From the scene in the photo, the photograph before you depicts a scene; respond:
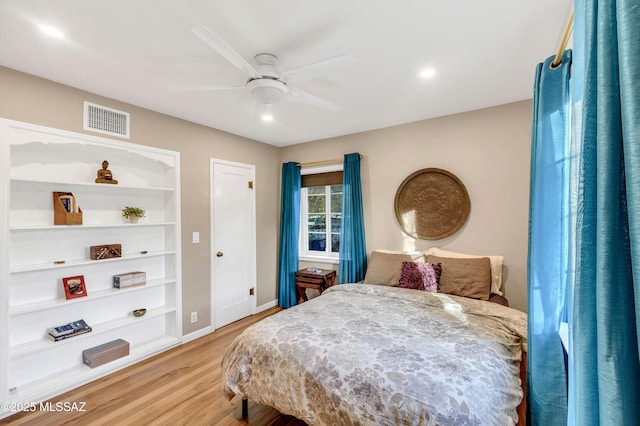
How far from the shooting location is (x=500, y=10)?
1.60 metres

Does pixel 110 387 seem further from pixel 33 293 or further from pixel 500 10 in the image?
pixel 500 10

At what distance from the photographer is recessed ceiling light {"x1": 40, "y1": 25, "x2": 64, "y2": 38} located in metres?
1.72

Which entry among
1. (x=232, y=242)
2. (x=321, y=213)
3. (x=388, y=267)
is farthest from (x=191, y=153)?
(x=388, y=267)

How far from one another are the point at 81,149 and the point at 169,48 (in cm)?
146

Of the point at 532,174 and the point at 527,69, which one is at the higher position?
the point at 527,69

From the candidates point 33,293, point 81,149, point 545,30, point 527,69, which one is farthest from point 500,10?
point 33,293

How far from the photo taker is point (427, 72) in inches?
88.9

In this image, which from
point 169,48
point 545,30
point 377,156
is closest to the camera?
point 545,30

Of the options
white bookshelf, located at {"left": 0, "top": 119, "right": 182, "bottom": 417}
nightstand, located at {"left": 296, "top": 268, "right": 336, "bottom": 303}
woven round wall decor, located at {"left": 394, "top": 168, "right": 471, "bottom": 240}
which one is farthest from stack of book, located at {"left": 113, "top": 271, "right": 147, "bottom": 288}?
woven round wall decor, located at {"left": 394, "top": 168, "right": 471, "bottom": 240}

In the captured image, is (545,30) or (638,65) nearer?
(638,65)

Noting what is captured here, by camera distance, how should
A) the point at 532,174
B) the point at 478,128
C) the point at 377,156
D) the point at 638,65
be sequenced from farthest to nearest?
the point at 377,156 < the point at 478,128 < the point at 532,174 < the point at 638,65

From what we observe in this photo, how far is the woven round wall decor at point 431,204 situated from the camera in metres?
3.16

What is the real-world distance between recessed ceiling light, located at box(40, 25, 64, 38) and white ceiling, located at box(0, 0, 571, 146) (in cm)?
4

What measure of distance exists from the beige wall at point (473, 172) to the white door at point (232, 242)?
1.65 metres
